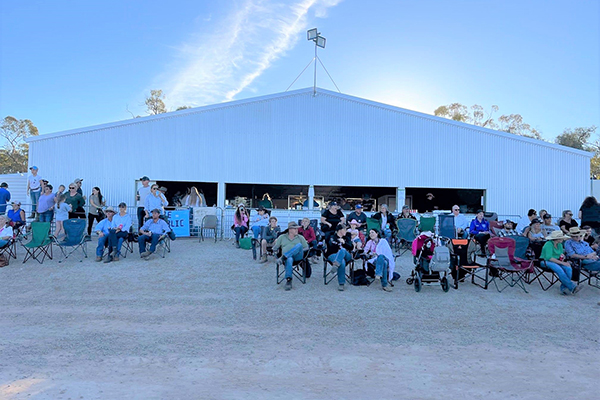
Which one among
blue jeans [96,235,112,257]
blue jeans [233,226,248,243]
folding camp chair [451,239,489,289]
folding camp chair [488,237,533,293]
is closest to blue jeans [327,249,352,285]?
folding camp chair [451,239,489,289]

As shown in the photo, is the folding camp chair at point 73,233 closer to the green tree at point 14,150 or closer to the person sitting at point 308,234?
the person sitting at point 308,234

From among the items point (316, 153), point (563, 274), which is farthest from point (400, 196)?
point (563, 274)

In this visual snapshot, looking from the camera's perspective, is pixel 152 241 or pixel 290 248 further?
pixel 152 241

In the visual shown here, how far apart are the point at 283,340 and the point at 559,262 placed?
474cm

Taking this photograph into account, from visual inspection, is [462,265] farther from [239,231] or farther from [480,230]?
[239,231]

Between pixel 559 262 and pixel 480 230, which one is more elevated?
pixel 480 230

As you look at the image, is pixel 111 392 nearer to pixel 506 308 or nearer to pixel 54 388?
pixel 54 388

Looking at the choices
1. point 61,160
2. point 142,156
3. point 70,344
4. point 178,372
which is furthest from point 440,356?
point 61,160

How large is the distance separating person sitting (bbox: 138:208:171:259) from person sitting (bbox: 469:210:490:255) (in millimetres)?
6827

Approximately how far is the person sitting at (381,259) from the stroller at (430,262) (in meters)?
0.41

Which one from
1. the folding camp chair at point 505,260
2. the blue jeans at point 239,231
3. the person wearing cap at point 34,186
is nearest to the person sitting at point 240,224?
the blue jeans at point 239,231

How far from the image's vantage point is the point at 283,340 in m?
3.99

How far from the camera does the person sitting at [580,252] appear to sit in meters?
6.25

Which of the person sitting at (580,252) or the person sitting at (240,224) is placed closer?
the person sitting at (580,252)
